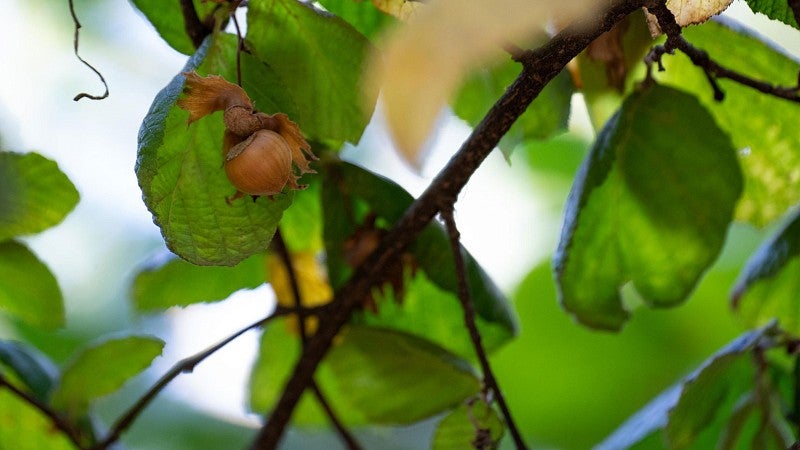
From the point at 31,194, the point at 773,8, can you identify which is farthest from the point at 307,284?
the point at 773,8

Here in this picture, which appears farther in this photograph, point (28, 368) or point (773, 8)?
point (28, 368)

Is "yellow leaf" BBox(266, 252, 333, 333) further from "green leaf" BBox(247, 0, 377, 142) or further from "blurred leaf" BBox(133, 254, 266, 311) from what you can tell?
"green leaf" BBox(247, 0, 377, 142)

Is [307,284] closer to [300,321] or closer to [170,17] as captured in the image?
[300,321]

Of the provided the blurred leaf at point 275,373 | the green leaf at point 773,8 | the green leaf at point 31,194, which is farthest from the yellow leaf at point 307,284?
the green leaf at point 773,8

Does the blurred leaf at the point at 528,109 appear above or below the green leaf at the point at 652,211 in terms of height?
above

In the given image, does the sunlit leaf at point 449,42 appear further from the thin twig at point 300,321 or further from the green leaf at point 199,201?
the thin twig at point 300,321

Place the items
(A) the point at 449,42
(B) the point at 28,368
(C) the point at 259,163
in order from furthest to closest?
1. (B) the point at 28,368
2. (C) the point at 259,163
3. (A) the point at 449,42

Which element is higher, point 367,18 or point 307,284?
point 367,18

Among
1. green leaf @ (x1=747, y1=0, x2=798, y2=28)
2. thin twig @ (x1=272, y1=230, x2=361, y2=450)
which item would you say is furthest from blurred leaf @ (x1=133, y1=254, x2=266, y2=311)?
green leaf @ (x1=747, y1=0, x2=798, y2=28)
